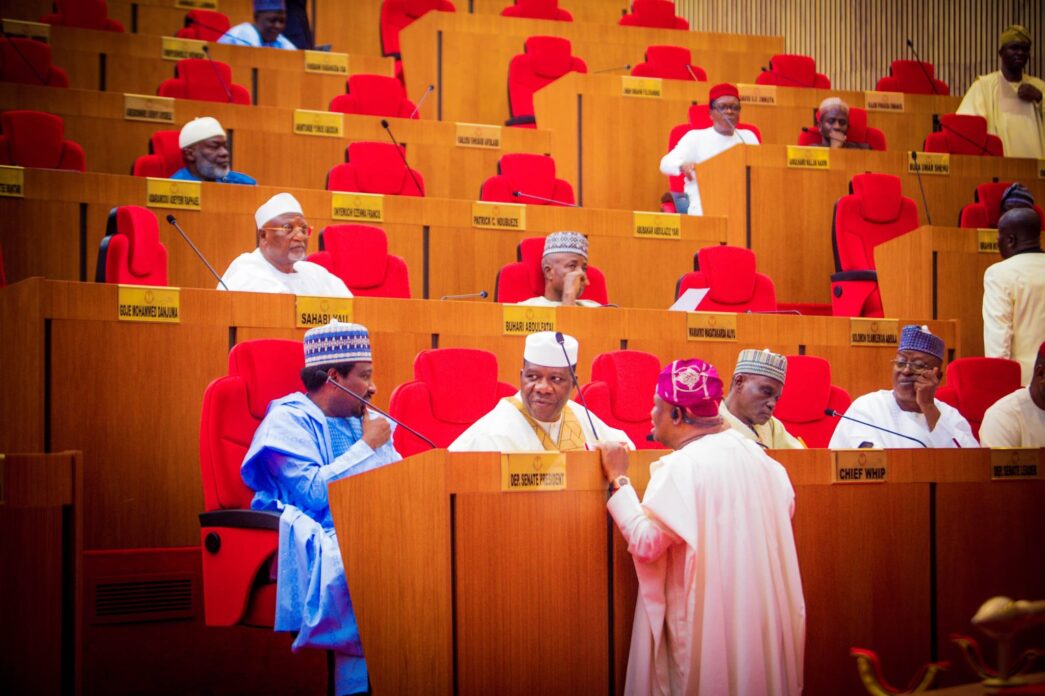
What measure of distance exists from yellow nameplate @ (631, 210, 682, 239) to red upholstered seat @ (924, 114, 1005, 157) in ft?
7.22

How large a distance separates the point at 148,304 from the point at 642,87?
389 cm

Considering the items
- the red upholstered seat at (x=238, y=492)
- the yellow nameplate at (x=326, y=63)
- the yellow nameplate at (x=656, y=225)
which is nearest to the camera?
the red upholstered seat at (x=238, y=492)

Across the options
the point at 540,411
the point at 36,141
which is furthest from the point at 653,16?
the point at 540,411

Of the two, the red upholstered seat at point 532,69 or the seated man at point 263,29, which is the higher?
the seated man at point 263,29

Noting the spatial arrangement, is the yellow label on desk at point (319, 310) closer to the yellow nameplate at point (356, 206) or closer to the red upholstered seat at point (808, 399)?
the yellow nameplate at point (356, 206)

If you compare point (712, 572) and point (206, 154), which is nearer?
point (712, 572)

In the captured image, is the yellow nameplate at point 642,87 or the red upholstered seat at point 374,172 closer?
the red upholstered seat at point 374,172

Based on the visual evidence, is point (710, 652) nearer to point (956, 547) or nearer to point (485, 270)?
point (956, 547)

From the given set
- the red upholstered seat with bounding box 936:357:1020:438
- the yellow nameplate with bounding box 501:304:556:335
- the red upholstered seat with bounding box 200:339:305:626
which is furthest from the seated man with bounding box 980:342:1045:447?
the red upholstered seat with bounding box 200:339:305:626

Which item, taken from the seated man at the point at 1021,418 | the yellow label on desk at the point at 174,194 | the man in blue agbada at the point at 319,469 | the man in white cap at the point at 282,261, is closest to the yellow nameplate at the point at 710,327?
the seated man at the point at 1021,418

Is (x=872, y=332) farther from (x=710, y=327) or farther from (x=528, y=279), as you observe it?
(x=528, y=279)

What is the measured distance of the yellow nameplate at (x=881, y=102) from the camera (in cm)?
758

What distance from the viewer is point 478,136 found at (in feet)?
21.1

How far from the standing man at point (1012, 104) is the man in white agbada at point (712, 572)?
560 cm
